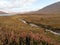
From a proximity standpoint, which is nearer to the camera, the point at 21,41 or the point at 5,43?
the point at 5,43

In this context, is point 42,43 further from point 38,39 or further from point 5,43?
point 5,43

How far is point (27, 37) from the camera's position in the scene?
78.8 ft

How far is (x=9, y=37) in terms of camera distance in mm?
22641

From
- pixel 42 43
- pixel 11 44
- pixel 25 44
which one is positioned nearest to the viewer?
pixel 11 44

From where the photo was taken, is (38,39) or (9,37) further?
(38,39)

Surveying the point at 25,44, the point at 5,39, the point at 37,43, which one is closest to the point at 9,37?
the point at 5,39

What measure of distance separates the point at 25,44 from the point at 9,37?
235 cm

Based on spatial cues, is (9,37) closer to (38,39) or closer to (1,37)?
(1,37)

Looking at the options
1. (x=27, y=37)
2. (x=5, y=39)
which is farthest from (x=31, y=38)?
(x=5, y=39)

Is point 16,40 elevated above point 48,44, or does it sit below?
above

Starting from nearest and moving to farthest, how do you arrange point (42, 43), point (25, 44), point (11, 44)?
1. point (11, 44)
2. point (25, 44)
3. point (42, 43)

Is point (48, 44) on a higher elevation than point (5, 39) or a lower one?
lower

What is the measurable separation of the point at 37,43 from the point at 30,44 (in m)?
1.09

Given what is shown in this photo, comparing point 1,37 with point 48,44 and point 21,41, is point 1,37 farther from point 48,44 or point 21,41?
point 48,44
